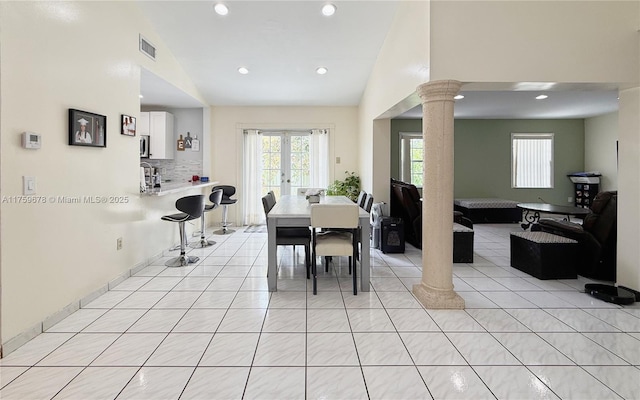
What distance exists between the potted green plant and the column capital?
3663mm

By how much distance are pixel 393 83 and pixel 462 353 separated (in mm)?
3072

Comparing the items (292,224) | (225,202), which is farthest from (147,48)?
(292,224)

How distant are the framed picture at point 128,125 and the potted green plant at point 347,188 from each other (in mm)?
3732

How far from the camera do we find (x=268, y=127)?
6.71 metres

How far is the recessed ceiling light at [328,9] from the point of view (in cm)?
379

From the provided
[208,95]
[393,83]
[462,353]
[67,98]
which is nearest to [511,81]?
[393,83]

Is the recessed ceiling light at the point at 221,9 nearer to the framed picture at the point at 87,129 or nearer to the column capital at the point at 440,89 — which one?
the framed picture at the point at 87,129

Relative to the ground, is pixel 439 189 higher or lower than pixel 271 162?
lower

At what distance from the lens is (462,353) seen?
2127 millimetres

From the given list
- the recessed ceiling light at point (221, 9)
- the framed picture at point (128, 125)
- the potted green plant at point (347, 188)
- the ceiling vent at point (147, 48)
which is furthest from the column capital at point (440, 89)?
the potted green plant at point (347, 188)

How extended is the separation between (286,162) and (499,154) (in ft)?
17.2

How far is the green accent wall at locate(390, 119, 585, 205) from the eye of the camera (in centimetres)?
771

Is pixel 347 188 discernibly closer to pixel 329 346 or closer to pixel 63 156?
pixel 329 346

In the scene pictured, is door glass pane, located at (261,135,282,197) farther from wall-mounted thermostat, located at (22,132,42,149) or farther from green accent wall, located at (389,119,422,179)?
wall-mounted thermostat, located at (22,132,42,149)
